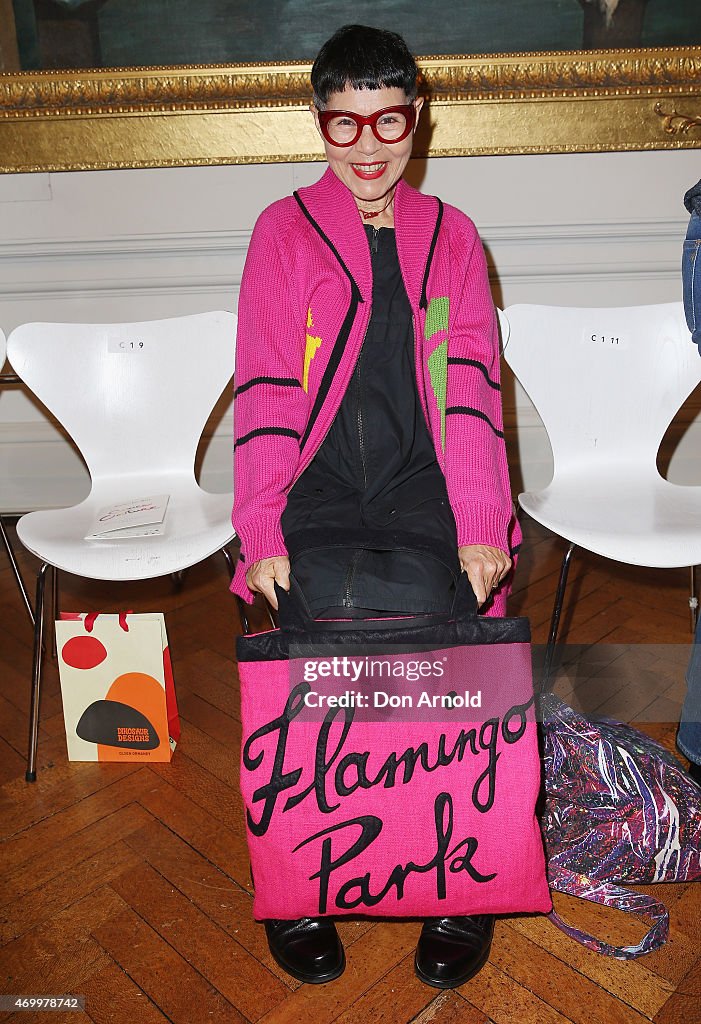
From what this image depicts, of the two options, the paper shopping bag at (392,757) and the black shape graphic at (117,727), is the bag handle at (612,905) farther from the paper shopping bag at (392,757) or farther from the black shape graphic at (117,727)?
the black shape graphic at (117,727)

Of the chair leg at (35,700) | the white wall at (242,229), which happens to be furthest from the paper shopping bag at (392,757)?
the white wall at (242,229)

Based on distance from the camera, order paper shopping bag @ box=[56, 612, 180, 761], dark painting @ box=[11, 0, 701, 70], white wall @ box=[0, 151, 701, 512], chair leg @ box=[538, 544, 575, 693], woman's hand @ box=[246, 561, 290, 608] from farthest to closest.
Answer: white wall @ box=[0, 151, 701, 512]
dark painting @ box=[11, 0, 701, 70]
chair leg @ box=[538, 544, 575, 693]
paper shopping bag @ box=[56, 612, 180, 761]
woman's hand @ box=[246, 561, 290, 608]

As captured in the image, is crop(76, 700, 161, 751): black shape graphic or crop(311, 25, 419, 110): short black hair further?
crop(76, 700, 161, 751): black shape graphic

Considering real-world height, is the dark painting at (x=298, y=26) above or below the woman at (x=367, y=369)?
above

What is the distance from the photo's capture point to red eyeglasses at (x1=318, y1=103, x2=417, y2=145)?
157 cm

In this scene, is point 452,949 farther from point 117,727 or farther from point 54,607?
point 54,607

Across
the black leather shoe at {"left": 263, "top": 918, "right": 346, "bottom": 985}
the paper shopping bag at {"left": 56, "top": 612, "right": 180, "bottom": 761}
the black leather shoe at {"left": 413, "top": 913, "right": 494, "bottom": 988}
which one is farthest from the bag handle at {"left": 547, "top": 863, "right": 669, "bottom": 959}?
the paper shopping bag at {"left": 56, "top": 612, "right": 180, "bottom": 761}

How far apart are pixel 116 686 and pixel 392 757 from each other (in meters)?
0.79

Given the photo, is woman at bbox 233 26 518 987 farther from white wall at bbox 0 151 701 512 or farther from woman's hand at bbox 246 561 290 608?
white wall at bbox 0 151 701 512

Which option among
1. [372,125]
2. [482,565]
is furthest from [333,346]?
[482,565]

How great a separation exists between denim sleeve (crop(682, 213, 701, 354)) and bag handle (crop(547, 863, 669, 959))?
103 cm

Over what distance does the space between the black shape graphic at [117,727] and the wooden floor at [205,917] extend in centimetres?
6

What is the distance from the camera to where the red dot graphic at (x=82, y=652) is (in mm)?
1841

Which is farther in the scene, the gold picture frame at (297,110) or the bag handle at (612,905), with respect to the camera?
the gold picture frame at (297,110)
